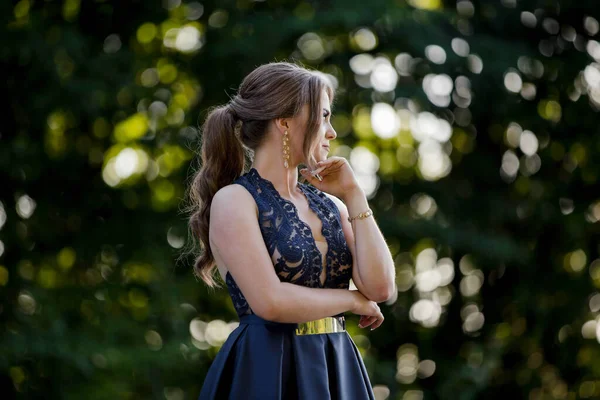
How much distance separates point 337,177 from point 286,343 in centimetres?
46

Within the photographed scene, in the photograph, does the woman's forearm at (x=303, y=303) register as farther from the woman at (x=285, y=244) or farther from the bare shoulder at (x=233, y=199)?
the bare shoulder at (x=233, y=199)

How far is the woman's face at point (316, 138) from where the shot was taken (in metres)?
2.44

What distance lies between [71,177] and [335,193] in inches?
162

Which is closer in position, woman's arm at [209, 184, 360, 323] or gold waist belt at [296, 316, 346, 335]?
woman's arm at [209, 184, 360, 323]

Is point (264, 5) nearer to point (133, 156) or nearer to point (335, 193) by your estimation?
point (133, 156)

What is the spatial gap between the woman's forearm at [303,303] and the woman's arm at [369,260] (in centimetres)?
7

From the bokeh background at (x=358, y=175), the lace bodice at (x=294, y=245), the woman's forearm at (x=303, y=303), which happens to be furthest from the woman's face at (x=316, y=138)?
the bokeh background at (x=358, y=175)

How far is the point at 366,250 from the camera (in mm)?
2371

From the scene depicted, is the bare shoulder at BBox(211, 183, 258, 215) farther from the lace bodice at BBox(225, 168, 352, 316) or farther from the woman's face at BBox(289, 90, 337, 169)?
the woman's face at BBox(289, 90, 337, 169)

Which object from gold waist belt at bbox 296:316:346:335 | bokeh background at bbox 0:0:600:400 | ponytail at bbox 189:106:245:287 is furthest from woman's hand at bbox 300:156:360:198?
bokeh background at bbox 0:0:600:400

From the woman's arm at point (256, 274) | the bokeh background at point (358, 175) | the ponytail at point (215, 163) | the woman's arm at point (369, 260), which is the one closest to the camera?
the woman's arm at point (256, 274)

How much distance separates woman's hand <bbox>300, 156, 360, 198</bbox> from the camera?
2.44 metres

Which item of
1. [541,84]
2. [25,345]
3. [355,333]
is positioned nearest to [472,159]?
[541,84]

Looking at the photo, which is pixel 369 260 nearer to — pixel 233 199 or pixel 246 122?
pixel 233 199
